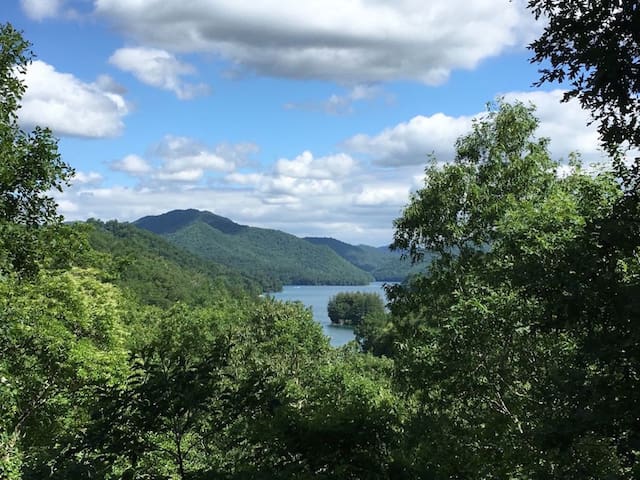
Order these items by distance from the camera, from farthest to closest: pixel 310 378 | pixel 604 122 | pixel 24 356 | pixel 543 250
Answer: pixel 310 378 < pixel 24 356 < pixel 543 250 < pixel 604 122

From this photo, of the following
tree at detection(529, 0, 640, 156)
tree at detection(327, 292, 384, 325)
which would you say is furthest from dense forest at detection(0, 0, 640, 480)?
tree at detection(327, 292, 384, 325)

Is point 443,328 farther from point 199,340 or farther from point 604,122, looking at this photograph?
point 199,340

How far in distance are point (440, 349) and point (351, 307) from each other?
130 meters

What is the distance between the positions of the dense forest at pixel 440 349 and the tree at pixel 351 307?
4654 inches

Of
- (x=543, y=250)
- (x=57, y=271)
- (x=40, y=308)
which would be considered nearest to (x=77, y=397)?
(x=40, y=308)

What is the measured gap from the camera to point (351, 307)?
140750 mm

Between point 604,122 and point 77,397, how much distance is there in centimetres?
1350

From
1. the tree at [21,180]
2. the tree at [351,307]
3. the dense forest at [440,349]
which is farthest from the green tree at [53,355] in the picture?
the tree at [351,307]

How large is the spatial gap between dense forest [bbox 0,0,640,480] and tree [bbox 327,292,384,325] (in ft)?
388

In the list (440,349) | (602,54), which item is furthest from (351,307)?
(602,54)

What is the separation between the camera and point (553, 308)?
21.2 ft

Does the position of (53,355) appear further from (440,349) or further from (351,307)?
(351,307)

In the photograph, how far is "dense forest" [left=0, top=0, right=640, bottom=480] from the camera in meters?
5.75

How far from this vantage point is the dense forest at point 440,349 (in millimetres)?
5746
